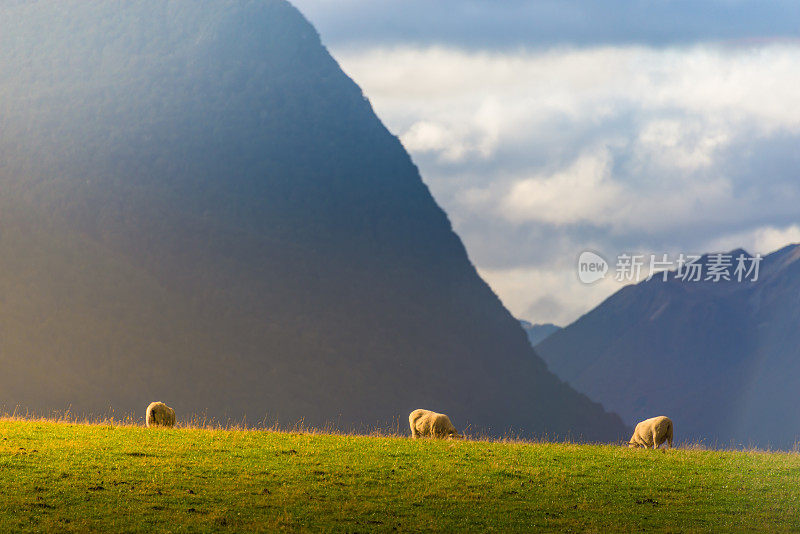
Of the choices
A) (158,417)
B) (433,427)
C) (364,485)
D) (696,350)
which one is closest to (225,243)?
(696,350)

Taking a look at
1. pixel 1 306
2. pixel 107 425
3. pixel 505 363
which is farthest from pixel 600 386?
Answer: pixel 107 425

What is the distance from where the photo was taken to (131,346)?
4870 inches

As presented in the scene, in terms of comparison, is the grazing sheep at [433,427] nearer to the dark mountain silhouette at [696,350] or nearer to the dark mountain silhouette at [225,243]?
the dark mountain silhouette at [225,243]

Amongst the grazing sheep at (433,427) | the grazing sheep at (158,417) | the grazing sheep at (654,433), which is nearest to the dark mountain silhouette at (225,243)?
the grazing sheep at (433,427)

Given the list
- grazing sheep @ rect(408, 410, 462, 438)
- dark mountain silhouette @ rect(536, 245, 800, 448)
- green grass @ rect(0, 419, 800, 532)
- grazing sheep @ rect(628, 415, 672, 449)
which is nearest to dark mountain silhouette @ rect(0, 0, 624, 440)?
dark mountain silhouette @ rect(536, 245, 800, 448)

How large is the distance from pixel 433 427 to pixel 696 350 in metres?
146

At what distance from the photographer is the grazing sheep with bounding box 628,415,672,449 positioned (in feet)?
101

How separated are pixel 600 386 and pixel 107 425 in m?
141

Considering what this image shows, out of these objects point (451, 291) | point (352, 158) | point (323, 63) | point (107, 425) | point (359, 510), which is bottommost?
point (359, 510)

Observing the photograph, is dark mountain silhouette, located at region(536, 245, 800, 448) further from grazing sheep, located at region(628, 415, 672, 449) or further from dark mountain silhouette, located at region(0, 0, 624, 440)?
grazing sheep, located at region(628, 415, 672, 449)

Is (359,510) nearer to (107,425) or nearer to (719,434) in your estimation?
(107,425)

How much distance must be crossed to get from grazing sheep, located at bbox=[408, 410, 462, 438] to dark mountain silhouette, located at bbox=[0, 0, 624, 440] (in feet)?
275

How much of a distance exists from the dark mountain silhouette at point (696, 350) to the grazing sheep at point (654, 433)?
10777 cm

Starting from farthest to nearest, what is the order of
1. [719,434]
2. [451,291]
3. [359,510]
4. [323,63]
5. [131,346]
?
[323,63]
[451,291]
[719,434]
[131,346]
[359,510]
